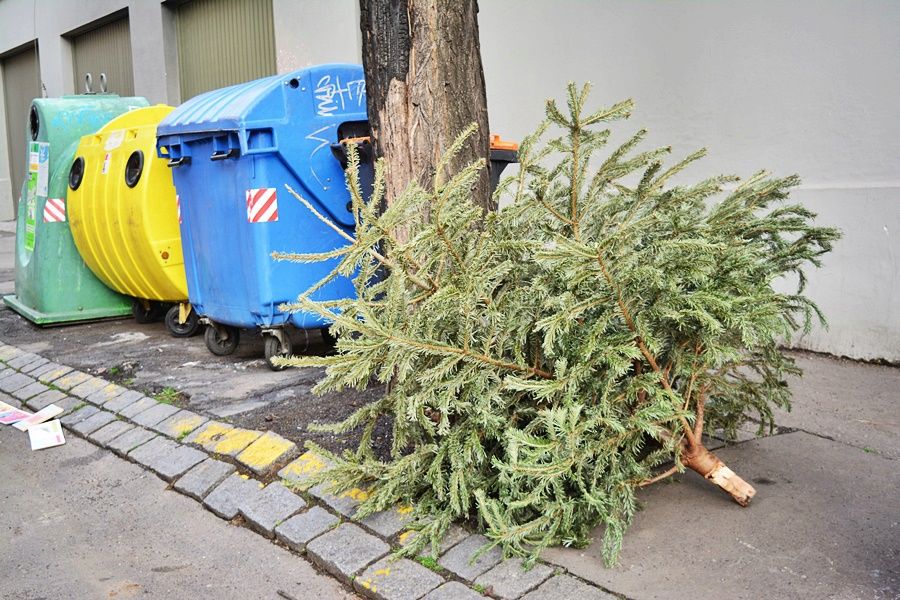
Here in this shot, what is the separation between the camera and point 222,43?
40.3 feet

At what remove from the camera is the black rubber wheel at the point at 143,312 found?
7594 mm

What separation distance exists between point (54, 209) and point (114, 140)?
3.12 feet

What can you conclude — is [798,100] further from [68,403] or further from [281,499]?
[68,403]

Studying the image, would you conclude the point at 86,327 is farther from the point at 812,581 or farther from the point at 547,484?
the point at 812,581

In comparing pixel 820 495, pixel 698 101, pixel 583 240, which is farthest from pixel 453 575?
pixel 698 101

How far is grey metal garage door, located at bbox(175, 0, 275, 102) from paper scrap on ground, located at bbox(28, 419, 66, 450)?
6.91 m

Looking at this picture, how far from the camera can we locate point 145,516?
402 centimetres

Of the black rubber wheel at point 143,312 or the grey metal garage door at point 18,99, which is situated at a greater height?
the grey metal garage door at point 18,99

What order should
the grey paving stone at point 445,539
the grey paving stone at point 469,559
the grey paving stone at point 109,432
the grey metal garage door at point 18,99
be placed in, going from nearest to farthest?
the grey paving stone at point 469,559, the grey paving stone at point 445,539, the grey paving stone at point 109,432, the grey metal garage door at point 18,99

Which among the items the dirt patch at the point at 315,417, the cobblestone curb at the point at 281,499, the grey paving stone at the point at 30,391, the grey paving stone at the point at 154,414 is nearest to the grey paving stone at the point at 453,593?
the cobblestone curb at the point at 281,499

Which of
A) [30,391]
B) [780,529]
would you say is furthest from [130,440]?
[780,529]

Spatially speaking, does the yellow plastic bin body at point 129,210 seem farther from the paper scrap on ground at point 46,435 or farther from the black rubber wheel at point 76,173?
the paper scrap on ground at point 46,435

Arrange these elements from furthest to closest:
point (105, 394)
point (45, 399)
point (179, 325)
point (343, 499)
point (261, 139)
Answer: point (179, 325) < point (45, 399) < point (105, 394) < point (261, 139) < point (343, 499)

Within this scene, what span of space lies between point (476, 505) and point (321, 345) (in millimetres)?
3251
